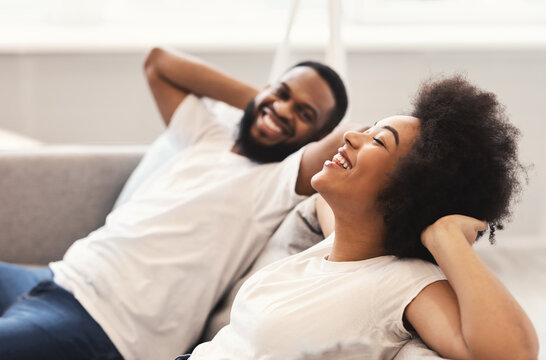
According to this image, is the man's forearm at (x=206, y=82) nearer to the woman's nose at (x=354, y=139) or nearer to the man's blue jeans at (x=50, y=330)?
the man's blue jeans at (x=50, y=330)

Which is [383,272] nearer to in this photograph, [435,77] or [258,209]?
[435,77]

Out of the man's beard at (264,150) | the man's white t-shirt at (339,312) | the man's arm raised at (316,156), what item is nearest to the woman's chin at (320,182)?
the man's white t-shirt at (339,312)

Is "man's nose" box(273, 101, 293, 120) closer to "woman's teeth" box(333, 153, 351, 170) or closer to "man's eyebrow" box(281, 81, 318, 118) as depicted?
"man's eyebrow" box(281, 81, 318, 118)

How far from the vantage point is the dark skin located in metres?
1.58

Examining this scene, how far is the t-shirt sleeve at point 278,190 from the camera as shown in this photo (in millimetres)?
1592

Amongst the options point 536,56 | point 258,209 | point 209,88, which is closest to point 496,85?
point 536,56

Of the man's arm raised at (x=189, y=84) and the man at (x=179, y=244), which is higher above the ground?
the man's arm raised at (x=189, y=84)

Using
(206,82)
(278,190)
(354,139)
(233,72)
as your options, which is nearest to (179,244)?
(278,190)

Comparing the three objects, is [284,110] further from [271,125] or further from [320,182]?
[320,182]

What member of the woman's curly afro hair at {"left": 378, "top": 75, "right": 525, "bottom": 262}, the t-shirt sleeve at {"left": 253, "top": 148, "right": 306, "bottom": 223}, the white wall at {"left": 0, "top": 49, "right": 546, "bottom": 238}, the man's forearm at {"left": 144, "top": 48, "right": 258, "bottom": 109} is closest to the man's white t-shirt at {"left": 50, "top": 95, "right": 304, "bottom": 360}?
the t-shirt sleeve at {"left": 253, "top": 148, "right": 306, "bottom": 223}

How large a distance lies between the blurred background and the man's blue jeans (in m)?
1.38

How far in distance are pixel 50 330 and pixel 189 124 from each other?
69cm

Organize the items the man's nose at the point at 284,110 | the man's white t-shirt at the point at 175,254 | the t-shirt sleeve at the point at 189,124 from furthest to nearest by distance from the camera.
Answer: the t-shirt sleeve at the point at 189,124
the man's nose at the point at 284,110
the man's white t-shirt at the point at 175,254

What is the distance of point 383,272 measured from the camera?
1049mm
